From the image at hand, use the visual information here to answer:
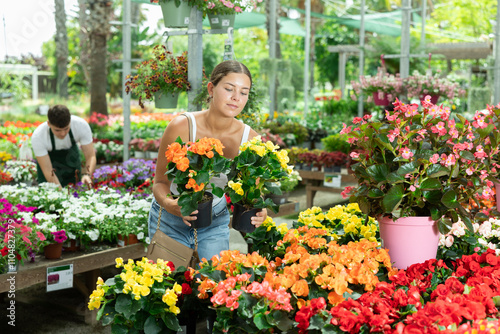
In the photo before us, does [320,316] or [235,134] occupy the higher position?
[235,134]

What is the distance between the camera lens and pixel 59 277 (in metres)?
2.87

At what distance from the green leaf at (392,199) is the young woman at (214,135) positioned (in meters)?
0.49

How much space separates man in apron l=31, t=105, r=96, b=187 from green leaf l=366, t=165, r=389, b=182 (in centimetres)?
285

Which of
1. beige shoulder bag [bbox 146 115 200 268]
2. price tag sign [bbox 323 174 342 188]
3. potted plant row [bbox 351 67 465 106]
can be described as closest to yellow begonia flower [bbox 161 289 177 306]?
beige shoulder bag [bbox 146 115 200 268]

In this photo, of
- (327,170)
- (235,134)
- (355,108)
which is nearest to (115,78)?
(355,108)

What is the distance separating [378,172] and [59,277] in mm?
1851

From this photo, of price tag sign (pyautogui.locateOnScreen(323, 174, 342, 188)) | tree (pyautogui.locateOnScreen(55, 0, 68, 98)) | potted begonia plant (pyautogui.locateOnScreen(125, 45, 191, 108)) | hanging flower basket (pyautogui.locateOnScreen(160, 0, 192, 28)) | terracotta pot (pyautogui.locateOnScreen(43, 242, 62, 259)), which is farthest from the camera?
tree (pyautogui.locateOnScreen(55, 0, 68, 98))

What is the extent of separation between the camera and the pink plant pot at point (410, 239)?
70.2 inches

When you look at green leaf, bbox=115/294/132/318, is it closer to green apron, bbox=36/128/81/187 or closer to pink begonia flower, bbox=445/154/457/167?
pink begonia flower, bbox=445/154/457/167

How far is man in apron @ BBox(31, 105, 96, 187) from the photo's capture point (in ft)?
13.3

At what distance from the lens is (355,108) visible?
11492 millimetres

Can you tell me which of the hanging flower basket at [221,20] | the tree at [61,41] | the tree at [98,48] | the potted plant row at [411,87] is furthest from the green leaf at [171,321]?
the tree at [61,41]

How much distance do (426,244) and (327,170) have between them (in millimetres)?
4605

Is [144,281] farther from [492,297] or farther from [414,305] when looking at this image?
[492,297]
